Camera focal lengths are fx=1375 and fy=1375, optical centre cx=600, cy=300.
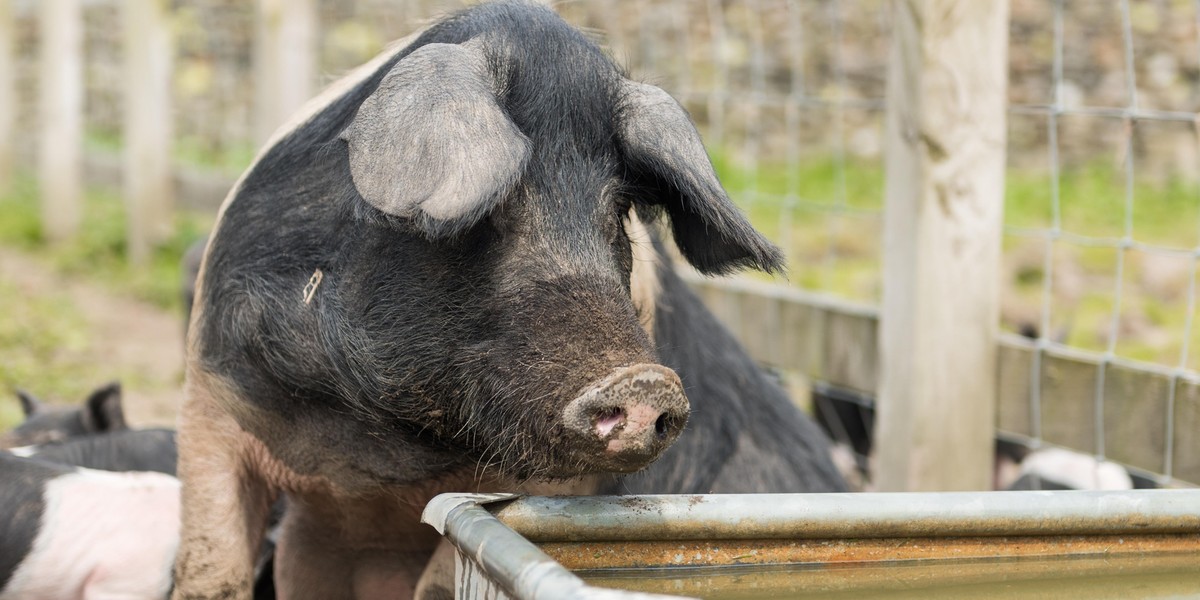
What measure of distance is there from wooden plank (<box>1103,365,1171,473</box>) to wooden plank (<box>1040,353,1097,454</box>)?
51 mm

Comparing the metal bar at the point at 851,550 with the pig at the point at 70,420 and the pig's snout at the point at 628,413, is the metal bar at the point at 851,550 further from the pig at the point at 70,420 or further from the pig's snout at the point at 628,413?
the pig at the point at 70,420

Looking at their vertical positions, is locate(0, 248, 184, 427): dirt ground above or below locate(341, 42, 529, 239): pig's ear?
below

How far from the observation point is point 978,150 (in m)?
3.62

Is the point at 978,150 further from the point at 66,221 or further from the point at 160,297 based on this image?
the point at 66,221

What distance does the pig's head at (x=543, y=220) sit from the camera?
2146 millimetres

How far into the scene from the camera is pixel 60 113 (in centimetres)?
892

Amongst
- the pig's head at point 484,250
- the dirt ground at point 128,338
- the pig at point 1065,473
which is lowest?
the pig at point 1065,473

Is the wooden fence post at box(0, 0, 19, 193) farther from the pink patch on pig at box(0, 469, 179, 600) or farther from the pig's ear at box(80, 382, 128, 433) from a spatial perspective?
the pink patch on pig at box(0, 469, 179, 600)

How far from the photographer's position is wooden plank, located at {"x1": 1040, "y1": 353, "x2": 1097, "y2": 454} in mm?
3701

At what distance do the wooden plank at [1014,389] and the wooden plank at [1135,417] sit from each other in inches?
8.6

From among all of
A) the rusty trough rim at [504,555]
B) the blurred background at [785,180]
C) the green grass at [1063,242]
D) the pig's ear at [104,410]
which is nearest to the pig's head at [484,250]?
the rusty trough rim at [504,555]

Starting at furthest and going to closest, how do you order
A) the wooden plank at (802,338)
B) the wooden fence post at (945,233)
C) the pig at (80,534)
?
1. the wooden plank at (802,338)
2. the wooden fence post at (945,233)
3. the pig at (80,534)

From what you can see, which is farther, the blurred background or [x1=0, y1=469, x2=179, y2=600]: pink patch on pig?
the blurred background

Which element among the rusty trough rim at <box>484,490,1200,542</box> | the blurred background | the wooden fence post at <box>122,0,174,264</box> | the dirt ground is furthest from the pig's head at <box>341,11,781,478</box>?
the wooden fence post at <box>122,0,174,264</box>
